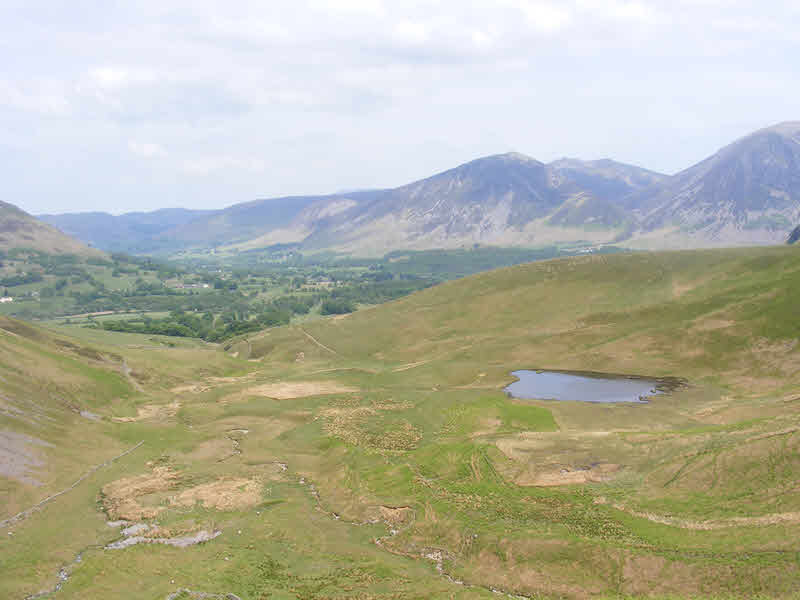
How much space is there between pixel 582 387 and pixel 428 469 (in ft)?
135

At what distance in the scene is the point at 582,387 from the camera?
87500 mm

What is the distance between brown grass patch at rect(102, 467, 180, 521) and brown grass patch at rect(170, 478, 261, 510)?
238 cm

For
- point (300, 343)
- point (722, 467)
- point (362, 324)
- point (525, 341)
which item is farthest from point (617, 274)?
point (722, 467)

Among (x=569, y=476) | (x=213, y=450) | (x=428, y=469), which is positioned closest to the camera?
(x=569, y=476)

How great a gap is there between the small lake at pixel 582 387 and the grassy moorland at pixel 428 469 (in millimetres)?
3915

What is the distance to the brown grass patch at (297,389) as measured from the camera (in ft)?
297

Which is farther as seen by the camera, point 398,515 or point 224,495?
point 224,495

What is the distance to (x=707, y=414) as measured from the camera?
6569cm

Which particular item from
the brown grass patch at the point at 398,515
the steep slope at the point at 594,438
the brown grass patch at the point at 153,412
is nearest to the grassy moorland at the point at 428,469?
the brown grass patch at the point at 398,515

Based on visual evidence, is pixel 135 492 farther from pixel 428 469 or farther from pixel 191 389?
pixel 191 389

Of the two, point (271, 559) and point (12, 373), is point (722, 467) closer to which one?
point (271, 559)

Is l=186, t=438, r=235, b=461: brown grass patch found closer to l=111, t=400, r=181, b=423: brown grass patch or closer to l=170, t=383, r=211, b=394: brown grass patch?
l=111, t=400, r=181, b=423: brown grass patch

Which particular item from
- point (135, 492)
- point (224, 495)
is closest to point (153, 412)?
point (135, 492)

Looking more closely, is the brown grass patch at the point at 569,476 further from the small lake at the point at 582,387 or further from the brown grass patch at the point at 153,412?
the brown grass patch at the point at 153,412
